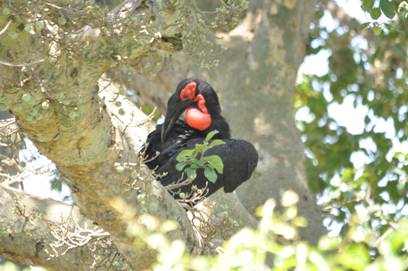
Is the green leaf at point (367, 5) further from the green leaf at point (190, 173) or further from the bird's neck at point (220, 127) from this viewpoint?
the bird's neck at point (220, 127)

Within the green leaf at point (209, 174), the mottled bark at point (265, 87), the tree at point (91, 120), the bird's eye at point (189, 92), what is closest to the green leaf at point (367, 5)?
the tree at point (91, 120)

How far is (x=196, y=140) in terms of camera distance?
17.9 feet

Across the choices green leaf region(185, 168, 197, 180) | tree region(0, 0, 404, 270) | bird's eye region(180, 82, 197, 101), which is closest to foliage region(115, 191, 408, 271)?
tree region(0, 0, 404, 270)

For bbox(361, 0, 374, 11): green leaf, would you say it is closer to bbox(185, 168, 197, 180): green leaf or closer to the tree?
the tree

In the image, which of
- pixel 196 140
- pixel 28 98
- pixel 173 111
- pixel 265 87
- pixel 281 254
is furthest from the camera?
pixel 265 87

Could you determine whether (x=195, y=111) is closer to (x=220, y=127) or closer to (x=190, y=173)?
(x=220, y=127)

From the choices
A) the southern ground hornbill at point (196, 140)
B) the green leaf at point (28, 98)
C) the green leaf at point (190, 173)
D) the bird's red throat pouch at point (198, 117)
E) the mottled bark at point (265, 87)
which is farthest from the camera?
the mottled bark at point (265, 87)

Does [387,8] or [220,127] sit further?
[220,127]

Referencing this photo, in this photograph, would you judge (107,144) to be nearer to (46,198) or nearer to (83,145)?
(83,145)

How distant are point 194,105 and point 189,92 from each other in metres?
0.11

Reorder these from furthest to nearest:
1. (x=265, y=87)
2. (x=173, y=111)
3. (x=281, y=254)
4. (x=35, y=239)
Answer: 1. (x=265, y=87)
2. (x=173, y=111)
3. (x=35, y=239)
4. (x=281, y=254)

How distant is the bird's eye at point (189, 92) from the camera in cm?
584

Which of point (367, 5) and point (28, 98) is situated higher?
point (28, 98)

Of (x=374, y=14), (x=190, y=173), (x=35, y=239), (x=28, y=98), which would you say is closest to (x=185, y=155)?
(x=190, y=173)
